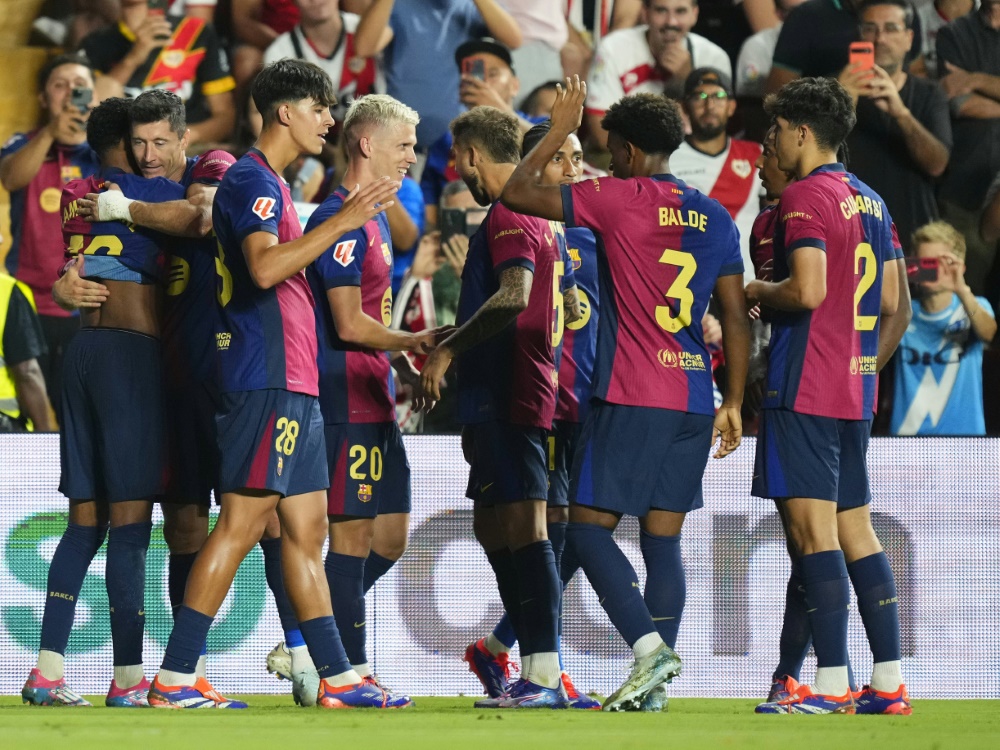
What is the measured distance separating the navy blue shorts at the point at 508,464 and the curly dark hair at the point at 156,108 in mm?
1761

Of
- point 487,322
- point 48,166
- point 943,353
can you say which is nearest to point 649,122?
point 487,322

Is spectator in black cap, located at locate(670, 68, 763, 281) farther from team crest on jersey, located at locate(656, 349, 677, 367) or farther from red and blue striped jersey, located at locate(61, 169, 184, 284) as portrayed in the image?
red and blue striped jersey, located at locate(61, 169, 184, 284)

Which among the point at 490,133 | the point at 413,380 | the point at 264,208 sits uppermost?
the point at 490,133

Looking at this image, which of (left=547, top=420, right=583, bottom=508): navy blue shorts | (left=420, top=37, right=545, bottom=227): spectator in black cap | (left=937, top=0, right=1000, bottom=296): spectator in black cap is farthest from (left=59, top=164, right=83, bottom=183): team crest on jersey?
(left=937, top=0, right=1000, bottom=296): spectator in black cap

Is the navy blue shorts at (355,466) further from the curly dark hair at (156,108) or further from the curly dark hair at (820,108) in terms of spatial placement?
the curly dark hair at (820,108)

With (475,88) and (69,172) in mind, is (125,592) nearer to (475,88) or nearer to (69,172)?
(69,172)

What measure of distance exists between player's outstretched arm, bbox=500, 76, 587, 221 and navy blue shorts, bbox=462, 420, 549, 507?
3.12 ft

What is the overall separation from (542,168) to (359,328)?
0.90 meters

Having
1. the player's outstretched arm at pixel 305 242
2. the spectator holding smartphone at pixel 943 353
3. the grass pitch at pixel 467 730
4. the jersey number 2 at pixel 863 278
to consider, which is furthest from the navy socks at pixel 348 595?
the spectator holding smartphone at pixel 943 353

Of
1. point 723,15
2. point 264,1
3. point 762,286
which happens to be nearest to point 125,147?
point 762,286

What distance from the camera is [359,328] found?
500cm

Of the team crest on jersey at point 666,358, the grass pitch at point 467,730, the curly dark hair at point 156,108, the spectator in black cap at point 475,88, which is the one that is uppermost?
the spectator in black cap at point 475,88

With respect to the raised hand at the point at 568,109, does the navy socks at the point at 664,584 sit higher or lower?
lower

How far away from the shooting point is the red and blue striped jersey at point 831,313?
16.5 feet
